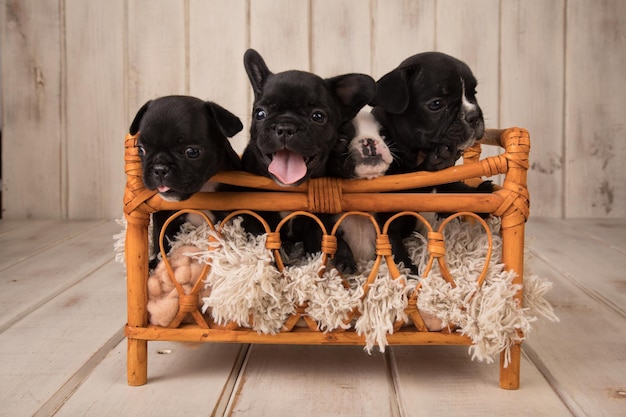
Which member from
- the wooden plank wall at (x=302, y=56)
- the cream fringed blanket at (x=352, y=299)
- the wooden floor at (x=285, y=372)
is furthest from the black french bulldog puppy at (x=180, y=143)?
the wooden plank wall at (x=302, y=56)

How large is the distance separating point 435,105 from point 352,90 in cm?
17

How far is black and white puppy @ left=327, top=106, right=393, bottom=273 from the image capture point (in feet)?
4.23

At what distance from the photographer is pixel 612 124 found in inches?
116

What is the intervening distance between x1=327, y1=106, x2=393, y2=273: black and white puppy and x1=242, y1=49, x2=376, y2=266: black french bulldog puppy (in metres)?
0.03

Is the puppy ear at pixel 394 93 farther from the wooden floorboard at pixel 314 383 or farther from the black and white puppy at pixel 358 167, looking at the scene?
the wooden floorboard at pixel 314 383

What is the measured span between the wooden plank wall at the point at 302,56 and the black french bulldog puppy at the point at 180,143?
167 cm

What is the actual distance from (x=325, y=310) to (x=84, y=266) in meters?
1.21

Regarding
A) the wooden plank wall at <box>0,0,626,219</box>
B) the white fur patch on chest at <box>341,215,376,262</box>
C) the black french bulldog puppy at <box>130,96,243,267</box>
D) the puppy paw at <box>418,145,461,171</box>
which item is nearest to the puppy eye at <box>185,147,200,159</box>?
the black french bulldog puppy at <box>130,96,243,267</box>

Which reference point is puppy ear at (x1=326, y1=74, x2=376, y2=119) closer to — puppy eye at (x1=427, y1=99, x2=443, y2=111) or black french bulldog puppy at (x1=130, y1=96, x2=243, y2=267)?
puppy eye at (x1=427, y1=99, x2=443, y2=111)

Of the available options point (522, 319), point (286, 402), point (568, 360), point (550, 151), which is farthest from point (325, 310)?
point (550, 151)

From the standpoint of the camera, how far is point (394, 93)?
135cm

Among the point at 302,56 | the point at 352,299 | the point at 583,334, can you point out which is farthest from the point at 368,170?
the point at 302,56

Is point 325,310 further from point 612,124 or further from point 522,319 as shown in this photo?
A: point 612,124

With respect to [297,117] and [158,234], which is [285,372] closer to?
[158,234]
